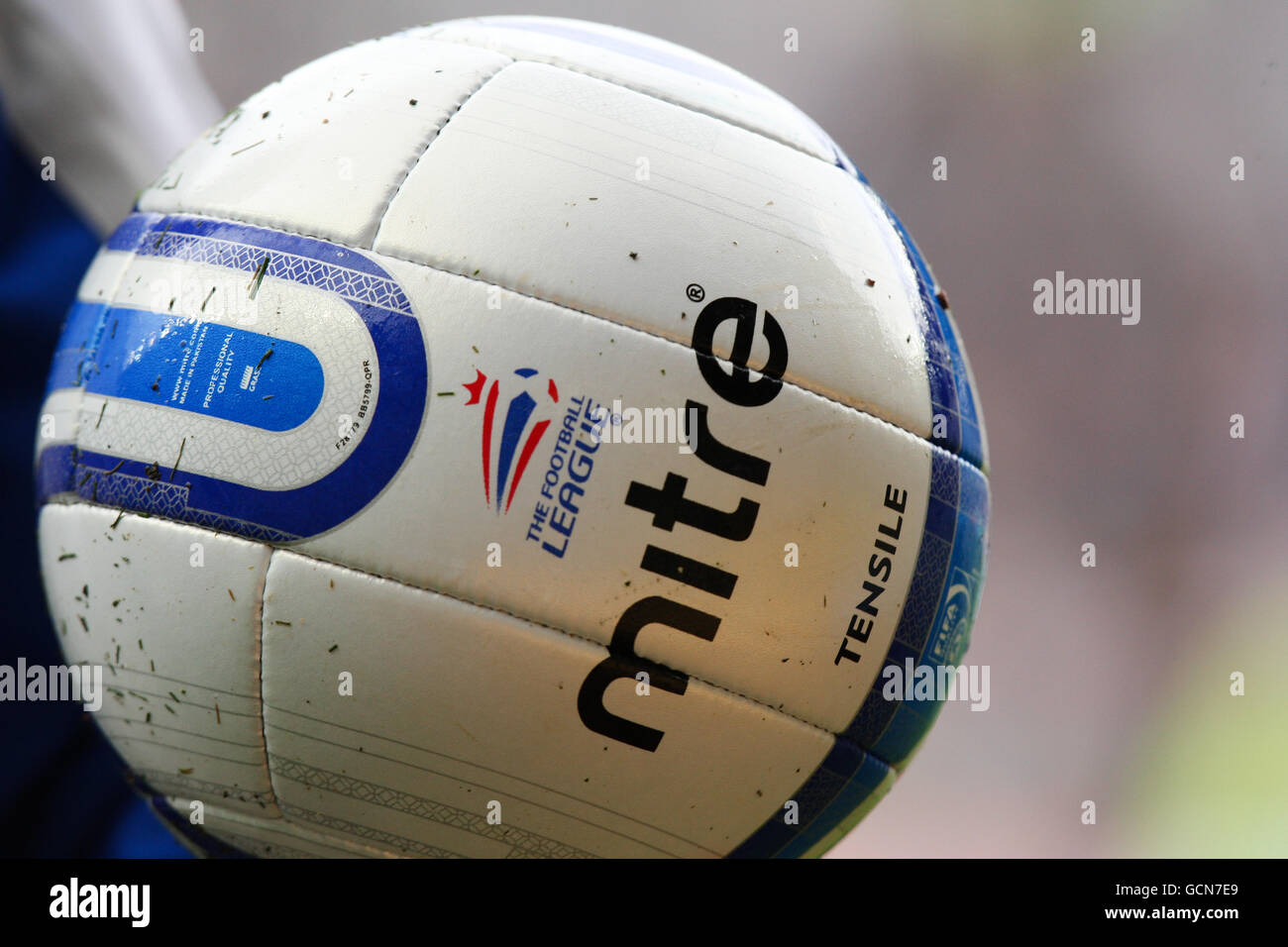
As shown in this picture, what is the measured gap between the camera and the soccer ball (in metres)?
0.89

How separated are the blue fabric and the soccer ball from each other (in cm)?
80

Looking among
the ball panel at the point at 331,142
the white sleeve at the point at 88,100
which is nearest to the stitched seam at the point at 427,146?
the ball panel at the point at 331,142

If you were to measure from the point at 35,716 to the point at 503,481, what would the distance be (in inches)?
48.2

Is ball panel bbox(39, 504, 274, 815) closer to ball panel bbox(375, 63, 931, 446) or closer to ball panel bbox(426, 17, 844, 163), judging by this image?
ball panel bbox(375, 63, 931, 446)

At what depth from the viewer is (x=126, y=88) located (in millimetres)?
2059

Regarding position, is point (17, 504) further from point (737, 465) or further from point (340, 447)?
point (737, 465)

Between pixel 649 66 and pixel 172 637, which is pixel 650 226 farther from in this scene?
pixel 172 637

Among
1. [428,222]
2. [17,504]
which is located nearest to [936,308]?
[428,222]

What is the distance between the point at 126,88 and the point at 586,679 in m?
1.70

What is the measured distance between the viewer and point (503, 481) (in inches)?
34.5

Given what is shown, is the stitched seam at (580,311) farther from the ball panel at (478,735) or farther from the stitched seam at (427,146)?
the ball panel at (478,735)

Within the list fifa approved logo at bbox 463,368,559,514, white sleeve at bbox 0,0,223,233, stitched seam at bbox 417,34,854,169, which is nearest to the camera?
fifa approved logo at bbox 463,368,559,514

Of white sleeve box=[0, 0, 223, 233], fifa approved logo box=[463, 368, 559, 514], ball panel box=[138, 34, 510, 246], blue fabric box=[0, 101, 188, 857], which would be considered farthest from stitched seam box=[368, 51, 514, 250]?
Answer: white sleeve box=[0, 0, 223, 233]

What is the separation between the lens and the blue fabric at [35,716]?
170cm
